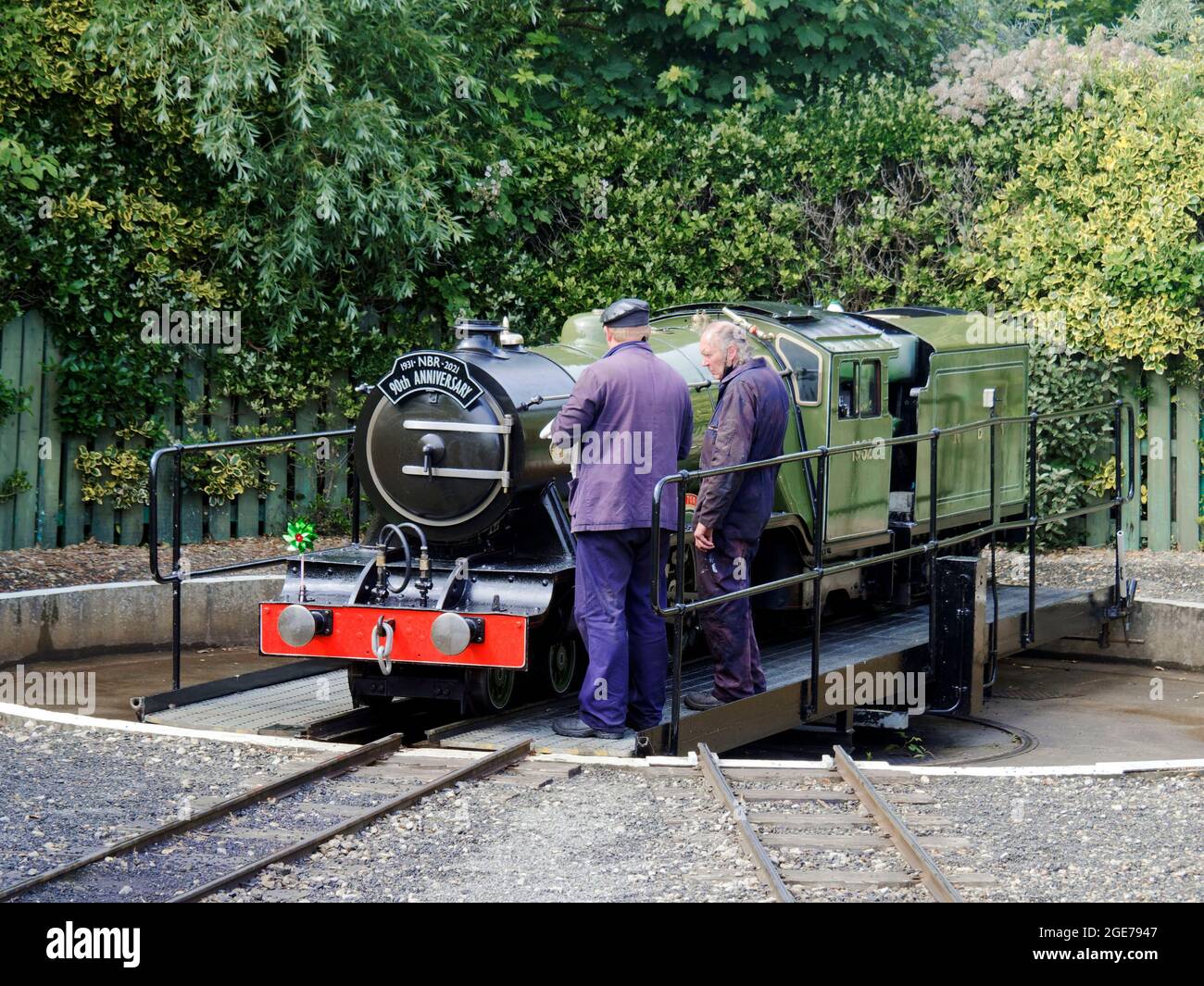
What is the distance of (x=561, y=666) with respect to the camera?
8.88 metres

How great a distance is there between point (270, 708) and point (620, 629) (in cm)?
219

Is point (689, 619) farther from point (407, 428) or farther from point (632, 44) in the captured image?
point (632, 44)

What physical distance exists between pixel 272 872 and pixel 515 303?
969cm

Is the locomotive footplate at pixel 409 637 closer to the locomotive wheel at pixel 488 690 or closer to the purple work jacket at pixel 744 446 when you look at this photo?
the locomotive wheel at pixel 488 690

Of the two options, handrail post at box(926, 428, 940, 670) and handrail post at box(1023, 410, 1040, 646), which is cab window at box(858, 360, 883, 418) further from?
handrail post at box(1023, 410, 1040, 646)

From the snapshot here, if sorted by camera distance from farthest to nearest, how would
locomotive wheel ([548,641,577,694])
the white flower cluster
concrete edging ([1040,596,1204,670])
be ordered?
the white flower cluster
concrete edging ([1040,596,1204,670])
locomotive wheel ([548,641,577,694])

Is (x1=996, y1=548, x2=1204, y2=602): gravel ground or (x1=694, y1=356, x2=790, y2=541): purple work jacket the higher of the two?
(x1=694, y1=356, x2=790, y2=541): purple work jacket

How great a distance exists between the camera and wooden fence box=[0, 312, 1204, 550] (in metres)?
12.8

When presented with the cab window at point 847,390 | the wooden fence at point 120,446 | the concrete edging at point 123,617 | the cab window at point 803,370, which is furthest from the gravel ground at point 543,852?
the wooden fence at point 120,446

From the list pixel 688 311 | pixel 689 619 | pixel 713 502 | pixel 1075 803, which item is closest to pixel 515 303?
pixel 688 311

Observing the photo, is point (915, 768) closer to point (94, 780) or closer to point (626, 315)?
point (626, 315)

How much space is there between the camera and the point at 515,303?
14.9 m

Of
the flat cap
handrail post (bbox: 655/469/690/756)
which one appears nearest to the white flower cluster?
the flat cap

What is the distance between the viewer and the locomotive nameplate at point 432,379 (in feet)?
26.0
